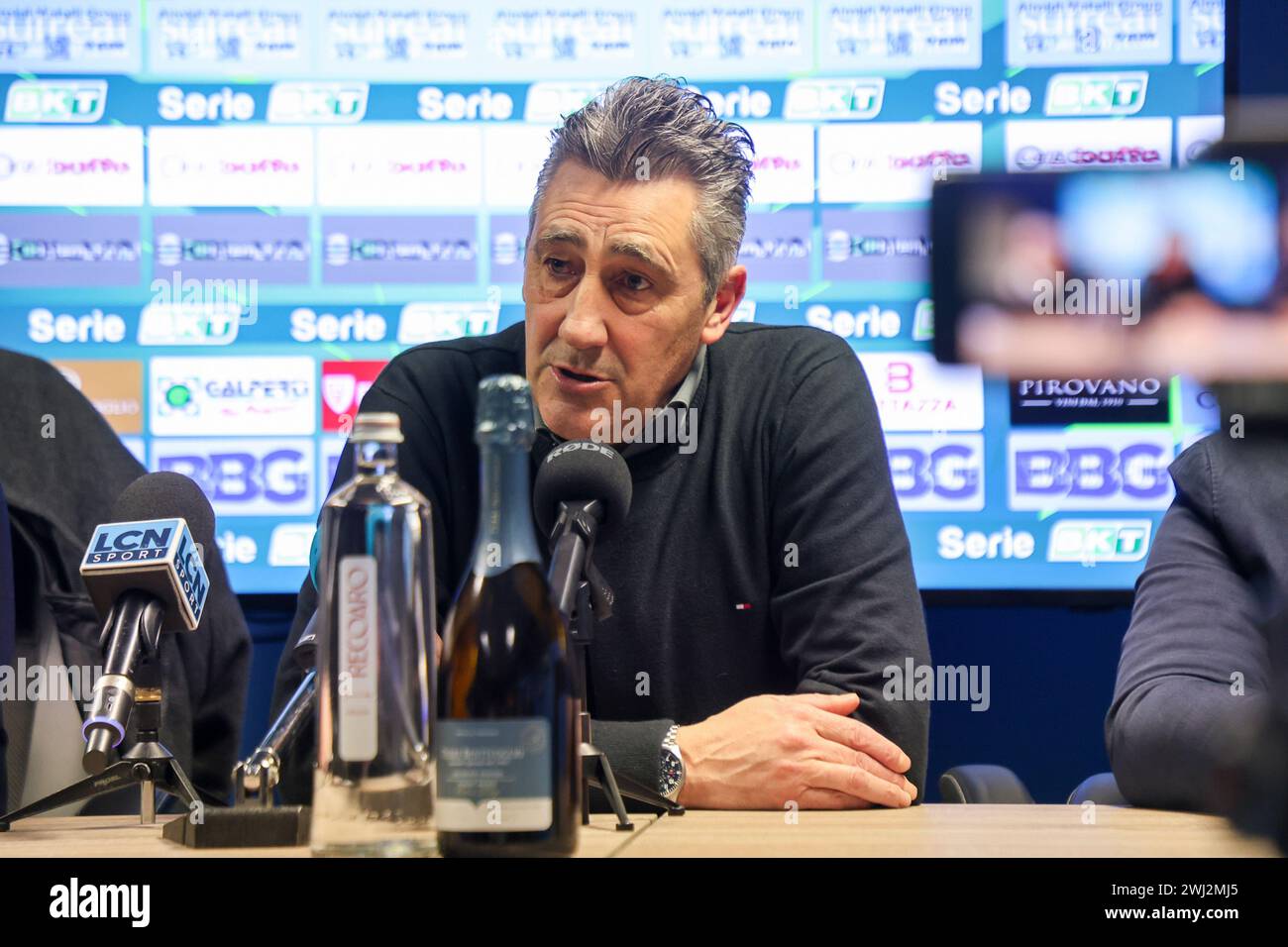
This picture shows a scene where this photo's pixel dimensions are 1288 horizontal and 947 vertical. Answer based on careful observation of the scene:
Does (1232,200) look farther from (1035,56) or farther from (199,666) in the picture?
(199,666)

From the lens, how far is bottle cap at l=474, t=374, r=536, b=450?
0.76 m

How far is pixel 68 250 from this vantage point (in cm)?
276

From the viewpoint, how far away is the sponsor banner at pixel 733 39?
2744 mm

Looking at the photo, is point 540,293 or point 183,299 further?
point 183,299

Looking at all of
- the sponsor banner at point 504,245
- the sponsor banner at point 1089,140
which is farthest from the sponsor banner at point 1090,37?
the sponsor banner at point 504,245

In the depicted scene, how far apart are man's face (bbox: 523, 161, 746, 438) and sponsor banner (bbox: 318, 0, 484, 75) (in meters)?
1.02

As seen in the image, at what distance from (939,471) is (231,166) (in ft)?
5.04

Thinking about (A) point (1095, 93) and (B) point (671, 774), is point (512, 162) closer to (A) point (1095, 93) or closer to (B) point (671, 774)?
(A) point (1095, 93)

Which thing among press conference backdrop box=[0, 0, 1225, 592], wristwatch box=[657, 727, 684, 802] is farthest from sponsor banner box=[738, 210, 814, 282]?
wristwatch box=[657, 727, 684, 802]

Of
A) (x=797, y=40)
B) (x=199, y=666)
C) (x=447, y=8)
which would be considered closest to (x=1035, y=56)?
(x=797, y=40)

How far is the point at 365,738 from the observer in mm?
781

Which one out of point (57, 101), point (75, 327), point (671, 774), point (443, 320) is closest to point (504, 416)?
point (671, 774)

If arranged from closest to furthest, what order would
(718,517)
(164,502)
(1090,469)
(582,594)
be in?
(582,594) < (164,502) < (718,517) < (1090,469)
